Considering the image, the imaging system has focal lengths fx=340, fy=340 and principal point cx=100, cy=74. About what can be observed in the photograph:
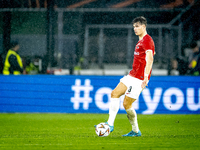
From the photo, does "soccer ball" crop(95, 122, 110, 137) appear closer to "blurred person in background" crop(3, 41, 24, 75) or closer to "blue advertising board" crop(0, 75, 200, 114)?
"blue advertising board" crop(0, 75, 200, 114)

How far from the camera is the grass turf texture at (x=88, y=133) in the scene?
4.64m

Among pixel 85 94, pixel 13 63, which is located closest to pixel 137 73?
pixel 85 94

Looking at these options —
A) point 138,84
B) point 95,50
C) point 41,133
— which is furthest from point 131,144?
point 95,50

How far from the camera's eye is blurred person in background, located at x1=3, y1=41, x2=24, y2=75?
9.35 meters

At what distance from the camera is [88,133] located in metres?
5.77

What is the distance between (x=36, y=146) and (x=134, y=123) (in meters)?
1.56

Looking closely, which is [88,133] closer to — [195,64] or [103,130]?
[103,130]

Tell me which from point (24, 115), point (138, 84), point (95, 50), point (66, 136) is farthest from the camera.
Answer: point (95, 50)

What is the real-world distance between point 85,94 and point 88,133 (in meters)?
3.23

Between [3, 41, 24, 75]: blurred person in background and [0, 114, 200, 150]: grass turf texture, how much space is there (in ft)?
4.72

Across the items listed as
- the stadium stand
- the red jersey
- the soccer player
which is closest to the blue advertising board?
the stadium stand

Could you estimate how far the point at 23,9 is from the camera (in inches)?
403

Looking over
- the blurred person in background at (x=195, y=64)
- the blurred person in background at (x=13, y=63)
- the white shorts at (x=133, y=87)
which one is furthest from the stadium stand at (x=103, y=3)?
the white shorts at (x=133, y=87)

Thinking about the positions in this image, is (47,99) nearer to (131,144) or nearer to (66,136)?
(66,136)
